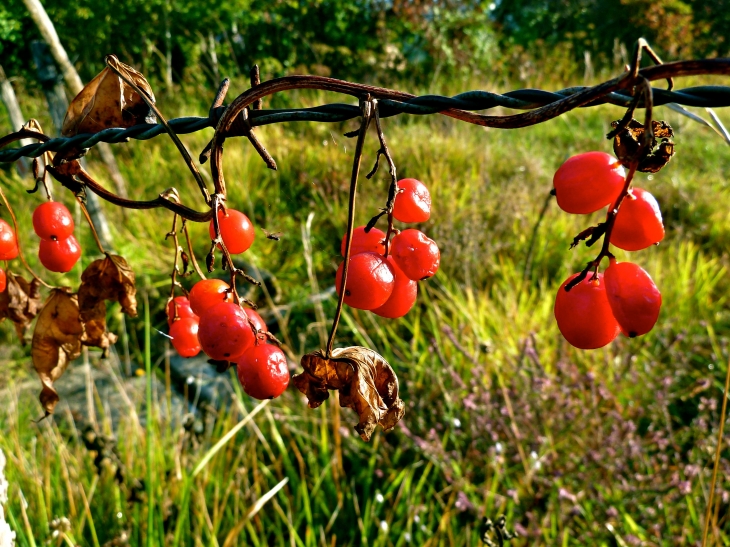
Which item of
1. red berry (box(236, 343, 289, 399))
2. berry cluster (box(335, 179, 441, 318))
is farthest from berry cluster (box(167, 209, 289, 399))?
berry cluster (box(335, 179, 441, 318))

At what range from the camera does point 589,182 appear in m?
0.61

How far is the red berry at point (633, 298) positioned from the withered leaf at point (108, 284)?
769 millimetres

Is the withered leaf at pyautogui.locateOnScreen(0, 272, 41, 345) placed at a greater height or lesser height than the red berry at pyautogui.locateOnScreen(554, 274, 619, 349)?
lesser

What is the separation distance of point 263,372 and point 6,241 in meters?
0.59

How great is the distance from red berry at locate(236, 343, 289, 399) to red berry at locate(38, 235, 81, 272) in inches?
18.3

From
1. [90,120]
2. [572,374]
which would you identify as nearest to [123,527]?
[90,120]

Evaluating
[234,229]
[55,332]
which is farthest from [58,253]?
[234,229]

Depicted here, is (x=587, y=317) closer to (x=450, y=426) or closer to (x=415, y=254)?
(x=415, y=254)

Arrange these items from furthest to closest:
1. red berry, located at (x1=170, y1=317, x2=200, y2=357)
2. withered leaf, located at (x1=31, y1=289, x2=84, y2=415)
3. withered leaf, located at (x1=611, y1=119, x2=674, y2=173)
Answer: withered leaf, located at (x1=31, y1=289, x2=84, y2=415), red berry, located at (x1=170, y1=317, x2=200, y2=357), withered leaf, located at (x1=611, y1=119, x2=674, y2=173)

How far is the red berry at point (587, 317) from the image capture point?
0.66 meters

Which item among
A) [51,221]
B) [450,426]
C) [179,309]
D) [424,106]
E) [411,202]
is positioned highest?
[424,106]

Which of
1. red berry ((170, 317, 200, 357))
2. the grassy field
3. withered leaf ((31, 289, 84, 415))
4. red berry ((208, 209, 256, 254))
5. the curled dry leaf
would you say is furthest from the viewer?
the grassy field

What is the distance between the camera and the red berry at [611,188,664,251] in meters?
0.61

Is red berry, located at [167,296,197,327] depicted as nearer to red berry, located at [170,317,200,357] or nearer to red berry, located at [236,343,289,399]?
red berry, located at [170,317,200,357]
